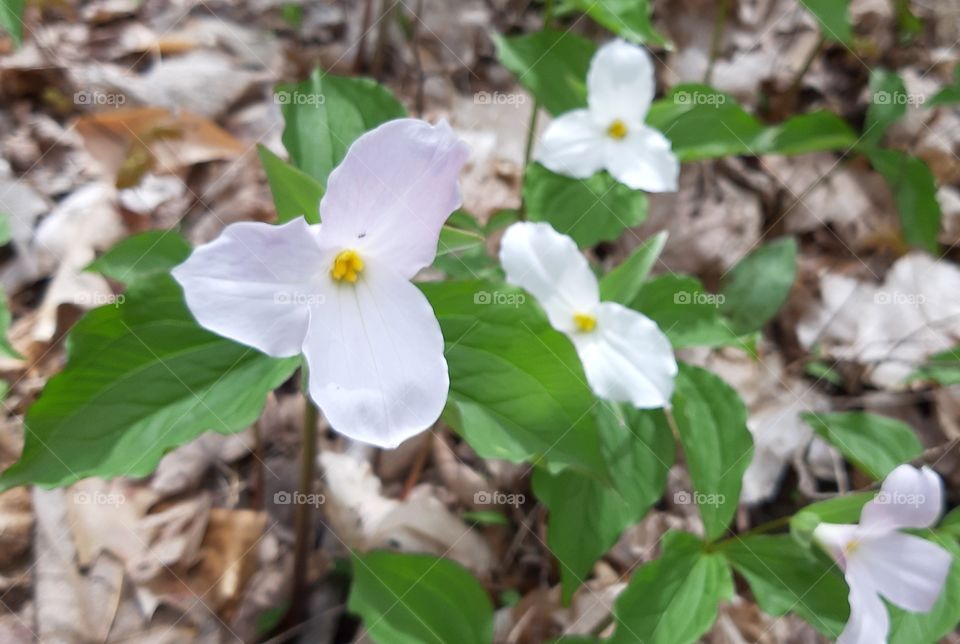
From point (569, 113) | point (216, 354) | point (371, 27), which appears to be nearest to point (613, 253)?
point (569, 113)

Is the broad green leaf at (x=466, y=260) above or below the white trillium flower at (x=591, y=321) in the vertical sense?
below

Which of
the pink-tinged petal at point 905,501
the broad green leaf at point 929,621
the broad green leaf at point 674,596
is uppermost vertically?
the pink-tinged petal at point 905,501

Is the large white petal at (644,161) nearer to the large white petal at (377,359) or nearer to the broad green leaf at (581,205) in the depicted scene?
the broad green leaf at (581,205)

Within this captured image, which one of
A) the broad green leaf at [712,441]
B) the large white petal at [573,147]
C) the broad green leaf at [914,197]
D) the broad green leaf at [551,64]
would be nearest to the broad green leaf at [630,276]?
Result: the broad green leaf at [712,441]

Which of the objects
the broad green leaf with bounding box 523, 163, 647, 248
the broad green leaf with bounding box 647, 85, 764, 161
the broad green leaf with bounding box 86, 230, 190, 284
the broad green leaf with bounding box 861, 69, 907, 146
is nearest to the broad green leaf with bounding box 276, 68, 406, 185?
the broad green leaf with bounding box 86, 230, 190, 284

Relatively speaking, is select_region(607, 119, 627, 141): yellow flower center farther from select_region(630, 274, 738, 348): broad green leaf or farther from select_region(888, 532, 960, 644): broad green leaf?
select_region(888, 532, 960, 644): broad green leaf

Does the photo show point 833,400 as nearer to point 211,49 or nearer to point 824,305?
point 824,305

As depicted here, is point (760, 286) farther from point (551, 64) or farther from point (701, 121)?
point (551, 64)

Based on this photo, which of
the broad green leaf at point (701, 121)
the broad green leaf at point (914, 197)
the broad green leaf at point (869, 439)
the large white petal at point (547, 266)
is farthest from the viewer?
the broad green leaf at point (914, 197)
